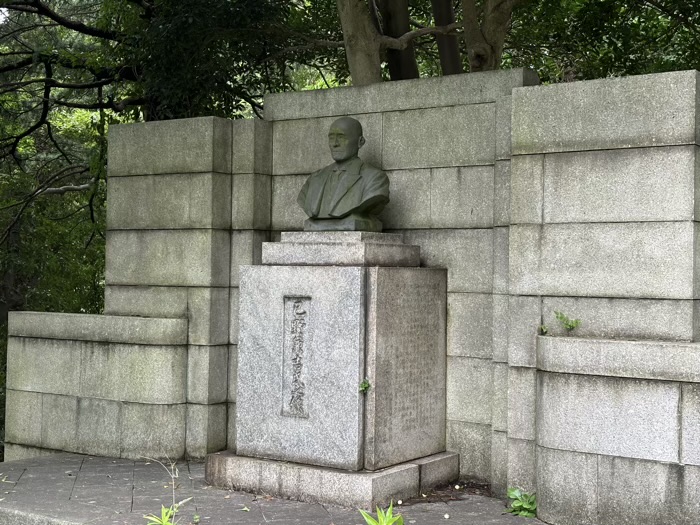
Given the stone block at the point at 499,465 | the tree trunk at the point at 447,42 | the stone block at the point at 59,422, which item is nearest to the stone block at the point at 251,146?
the stone block at the point at 59,422

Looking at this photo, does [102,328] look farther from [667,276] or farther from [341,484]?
[667,276]

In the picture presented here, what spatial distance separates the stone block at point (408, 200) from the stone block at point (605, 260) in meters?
1.09

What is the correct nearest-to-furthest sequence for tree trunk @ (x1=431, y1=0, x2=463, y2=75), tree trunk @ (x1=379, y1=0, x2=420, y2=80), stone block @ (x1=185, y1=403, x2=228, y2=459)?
stone block @ (x1=185, y1=403, x2=228, y2=459) < tree trunk @ (x1=431, y1=0, x2=463, y2=75) < tree trunk @ (x1=379, y1=0, x2=420, y2=80)

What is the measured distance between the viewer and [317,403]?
7105 millimetres

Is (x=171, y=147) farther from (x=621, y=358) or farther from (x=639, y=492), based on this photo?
(x=639, y=492)

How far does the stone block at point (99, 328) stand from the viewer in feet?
28.3

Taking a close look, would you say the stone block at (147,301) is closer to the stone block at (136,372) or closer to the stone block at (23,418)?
the stone block at (136,372)

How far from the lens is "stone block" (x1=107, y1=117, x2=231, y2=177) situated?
8.76m

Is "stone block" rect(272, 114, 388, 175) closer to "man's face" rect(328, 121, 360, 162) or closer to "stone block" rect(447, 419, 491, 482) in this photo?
"man's face" rect(328, 121, 360, 162)

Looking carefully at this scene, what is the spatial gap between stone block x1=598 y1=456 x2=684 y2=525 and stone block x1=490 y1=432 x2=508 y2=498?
3.67 feet

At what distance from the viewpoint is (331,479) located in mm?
6906

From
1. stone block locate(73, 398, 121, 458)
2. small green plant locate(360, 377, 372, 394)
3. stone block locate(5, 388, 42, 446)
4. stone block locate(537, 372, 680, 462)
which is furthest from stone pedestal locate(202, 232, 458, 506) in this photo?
stone block locate(5, 388, 42, 446)

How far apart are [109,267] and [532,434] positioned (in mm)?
4491

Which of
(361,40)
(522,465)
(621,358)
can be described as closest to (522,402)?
(522,465)
